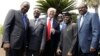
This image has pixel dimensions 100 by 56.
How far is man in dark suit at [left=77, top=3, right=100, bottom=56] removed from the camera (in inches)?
313

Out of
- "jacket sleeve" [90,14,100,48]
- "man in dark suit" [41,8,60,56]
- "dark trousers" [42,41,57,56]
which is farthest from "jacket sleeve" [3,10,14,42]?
"jacket sleeve" [90,14,100,48]

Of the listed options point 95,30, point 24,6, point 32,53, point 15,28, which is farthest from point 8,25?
point 95,30

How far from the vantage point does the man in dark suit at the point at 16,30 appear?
8.00 meters

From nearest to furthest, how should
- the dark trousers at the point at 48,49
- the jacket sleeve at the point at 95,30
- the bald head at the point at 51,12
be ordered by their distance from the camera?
the jacket sleeve at the point at 95,30 < the bald head at the point at 51,12 < the dark trousers at the point at 48,49

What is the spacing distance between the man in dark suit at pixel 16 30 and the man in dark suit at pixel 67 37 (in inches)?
44.7

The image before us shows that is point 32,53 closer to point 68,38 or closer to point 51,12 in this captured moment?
point 68,38

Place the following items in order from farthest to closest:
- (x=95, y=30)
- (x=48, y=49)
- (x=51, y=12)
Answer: (x=48, y=49), (x=51, y=12), (x=95, y=30)

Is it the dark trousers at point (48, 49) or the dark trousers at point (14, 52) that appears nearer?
the dark trousers at point (14, 52)

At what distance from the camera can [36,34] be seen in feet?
28.9

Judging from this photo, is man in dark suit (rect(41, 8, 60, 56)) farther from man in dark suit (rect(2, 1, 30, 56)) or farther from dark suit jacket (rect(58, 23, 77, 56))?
man in dark suit (rect(2, 1, 30, 56))

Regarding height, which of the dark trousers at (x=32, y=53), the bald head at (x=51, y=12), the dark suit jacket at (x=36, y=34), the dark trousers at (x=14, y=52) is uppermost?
the bald head at (x=51, y=12)

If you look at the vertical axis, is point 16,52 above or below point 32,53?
above

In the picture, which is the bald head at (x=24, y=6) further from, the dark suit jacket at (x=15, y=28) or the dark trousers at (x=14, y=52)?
the dark trousers at (x=14, y=52)

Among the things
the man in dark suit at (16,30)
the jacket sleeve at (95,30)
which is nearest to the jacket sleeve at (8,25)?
the man in dark suit at (16,30)
